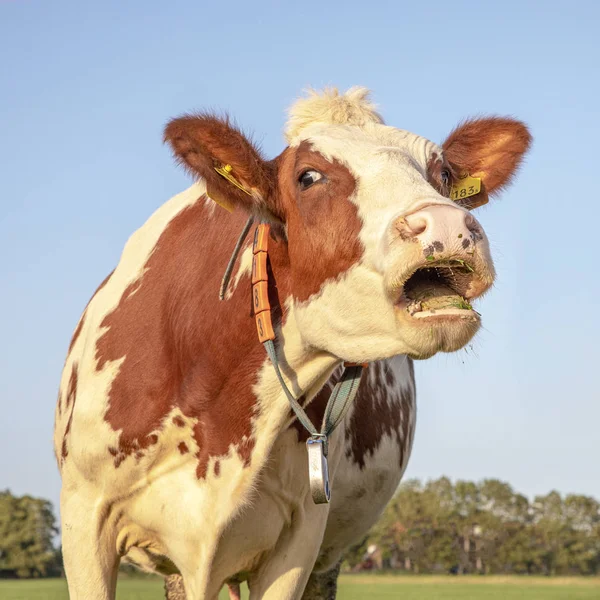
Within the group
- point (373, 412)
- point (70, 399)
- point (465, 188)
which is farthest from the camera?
point (373, 412)

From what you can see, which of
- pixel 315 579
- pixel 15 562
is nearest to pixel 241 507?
pixel 315 579

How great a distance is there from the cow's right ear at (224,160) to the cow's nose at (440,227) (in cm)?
96

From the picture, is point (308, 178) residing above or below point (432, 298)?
above

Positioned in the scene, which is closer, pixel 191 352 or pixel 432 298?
pixel 432 298

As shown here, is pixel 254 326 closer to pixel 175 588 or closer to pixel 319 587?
pixel 175 588

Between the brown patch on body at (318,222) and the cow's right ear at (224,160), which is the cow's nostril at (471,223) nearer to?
the brown patch on body at (318,222)

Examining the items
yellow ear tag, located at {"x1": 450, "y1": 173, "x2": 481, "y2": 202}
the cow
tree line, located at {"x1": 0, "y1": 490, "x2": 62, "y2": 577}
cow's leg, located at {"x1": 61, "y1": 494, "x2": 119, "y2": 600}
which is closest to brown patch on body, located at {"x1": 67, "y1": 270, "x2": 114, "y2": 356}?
the cow

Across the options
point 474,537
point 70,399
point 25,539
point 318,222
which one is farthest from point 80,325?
point 474,537

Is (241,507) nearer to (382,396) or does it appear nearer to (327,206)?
(327,206)

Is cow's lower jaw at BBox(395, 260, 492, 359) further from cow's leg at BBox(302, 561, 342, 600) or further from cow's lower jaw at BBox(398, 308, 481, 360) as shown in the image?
cow's leg at BBox(302, 561, 342, 600)

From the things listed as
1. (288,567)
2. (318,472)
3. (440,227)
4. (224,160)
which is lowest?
(288,567)

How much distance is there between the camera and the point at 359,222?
392cm

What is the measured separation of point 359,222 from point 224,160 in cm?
83

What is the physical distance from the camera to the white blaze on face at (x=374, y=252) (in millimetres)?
3709
